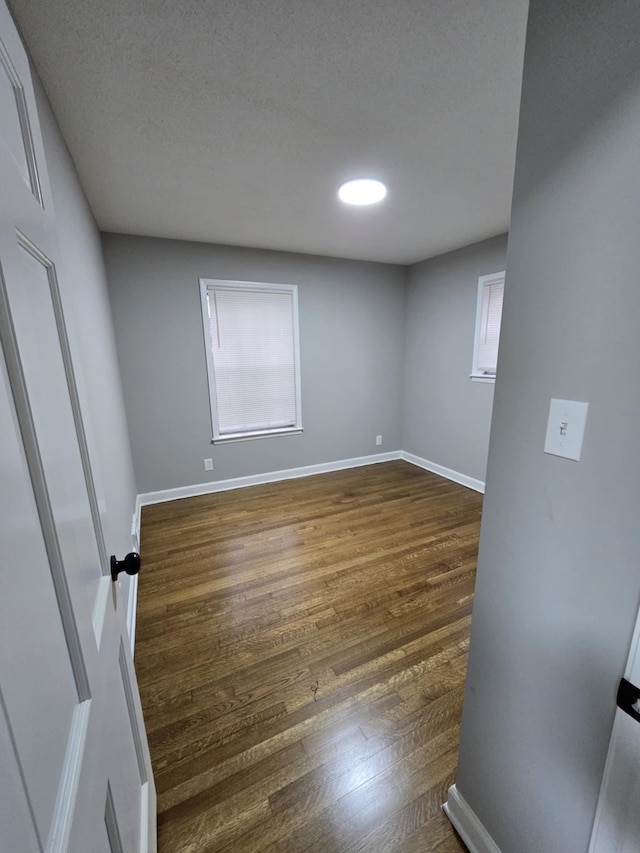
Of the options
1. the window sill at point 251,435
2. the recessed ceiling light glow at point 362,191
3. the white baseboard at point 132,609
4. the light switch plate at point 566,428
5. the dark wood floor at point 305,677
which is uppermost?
the recessed ceiling light glow at point 362,191

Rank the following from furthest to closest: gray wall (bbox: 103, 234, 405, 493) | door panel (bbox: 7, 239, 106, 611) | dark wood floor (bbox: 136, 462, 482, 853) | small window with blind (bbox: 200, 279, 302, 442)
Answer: small window with blind (bbox: 200, 279, 302, 442)
gray wall (bbox: 103, 234, 405, 493)
dark wood floor (bbox: 136, 462, 482, 853)
door panel (bbox: 7, 239, 106, 611)

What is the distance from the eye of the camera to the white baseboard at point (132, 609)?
5.84 feet

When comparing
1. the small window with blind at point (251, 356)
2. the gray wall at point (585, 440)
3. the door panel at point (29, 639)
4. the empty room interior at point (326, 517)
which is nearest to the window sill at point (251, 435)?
the small window with blind at point (251, 356)

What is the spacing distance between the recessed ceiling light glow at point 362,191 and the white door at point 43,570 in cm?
173

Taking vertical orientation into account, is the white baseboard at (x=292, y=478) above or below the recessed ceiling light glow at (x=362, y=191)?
below

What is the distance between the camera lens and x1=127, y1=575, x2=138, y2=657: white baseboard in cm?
178

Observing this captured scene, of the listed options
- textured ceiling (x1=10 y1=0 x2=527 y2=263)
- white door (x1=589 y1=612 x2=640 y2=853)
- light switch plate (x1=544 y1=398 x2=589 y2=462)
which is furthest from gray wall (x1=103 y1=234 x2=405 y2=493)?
white door (x1=589 y1=612 x2=640 y2=853)

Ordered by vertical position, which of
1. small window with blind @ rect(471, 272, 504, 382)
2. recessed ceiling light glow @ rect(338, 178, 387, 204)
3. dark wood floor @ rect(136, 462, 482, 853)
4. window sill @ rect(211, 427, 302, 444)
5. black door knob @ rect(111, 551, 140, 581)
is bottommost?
dark wood floor @ rect(136, 462, 482, 853)

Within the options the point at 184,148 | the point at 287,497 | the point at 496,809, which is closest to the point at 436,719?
the point at 496,809

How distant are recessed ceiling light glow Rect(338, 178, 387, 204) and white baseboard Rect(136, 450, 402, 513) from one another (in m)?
2.65

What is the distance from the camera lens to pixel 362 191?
6.87 feet

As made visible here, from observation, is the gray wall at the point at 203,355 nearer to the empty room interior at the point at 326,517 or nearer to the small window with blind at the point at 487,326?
the empty room interior at the point at 326,517

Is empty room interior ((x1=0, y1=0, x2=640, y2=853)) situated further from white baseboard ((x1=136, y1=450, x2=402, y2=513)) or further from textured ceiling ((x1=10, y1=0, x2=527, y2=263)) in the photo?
white baseboard ((x1=136, y1=450, x2=402, y2=513))

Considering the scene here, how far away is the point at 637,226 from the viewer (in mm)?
584
